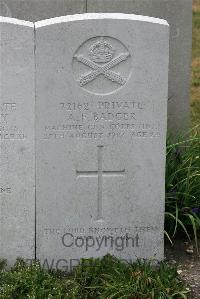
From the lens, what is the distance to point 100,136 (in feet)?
16.3

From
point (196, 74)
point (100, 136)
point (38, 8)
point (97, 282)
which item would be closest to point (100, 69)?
point (100, 136)

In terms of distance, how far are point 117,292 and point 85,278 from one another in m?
0.32

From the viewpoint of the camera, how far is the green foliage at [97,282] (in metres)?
4.62

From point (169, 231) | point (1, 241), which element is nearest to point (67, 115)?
Answer: point (1, 241)

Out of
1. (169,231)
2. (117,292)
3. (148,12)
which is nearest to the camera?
(117,292)

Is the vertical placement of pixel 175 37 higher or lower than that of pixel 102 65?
higher

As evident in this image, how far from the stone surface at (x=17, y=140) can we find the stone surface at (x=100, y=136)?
59 mm

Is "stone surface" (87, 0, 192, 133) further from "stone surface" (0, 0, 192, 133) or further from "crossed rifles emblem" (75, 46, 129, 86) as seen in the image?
"crossed rifles emblem" (75, 46, 129, 86)

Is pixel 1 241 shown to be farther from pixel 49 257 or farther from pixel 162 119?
pixel 162 119

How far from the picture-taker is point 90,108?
4.91m

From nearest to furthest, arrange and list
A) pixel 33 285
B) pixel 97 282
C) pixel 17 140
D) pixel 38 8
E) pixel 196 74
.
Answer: pixel 33 285 < pixel 97 282 < pixel 17 140 < pixel 38 8 < pixel 196 74

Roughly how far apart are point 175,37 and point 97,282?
246 cm

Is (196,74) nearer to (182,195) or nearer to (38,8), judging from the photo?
(38,8)

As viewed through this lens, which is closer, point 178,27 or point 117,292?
point 117,292
